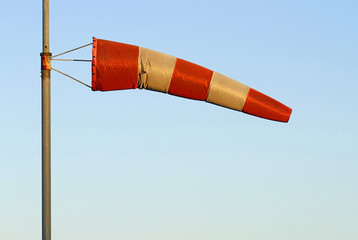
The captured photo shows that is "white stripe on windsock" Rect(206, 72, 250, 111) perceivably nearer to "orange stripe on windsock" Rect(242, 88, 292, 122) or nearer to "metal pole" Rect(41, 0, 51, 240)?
"orange stripe on windsock" Rect(242, 88, 292, 122)

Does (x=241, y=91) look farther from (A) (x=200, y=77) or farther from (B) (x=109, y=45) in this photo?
(B) (x=109, y=45)

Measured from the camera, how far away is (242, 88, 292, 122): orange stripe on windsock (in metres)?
9.41

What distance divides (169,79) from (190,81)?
0.37 meters

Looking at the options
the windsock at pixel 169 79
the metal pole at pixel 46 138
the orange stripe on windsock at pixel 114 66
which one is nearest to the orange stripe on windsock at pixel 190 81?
the windsock at pixel 169 79

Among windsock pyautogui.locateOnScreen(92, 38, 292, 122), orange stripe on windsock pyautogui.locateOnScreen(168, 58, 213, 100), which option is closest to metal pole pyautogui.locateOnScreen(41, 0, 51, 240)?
windsock pyautogui.locateOnScreen(92, 38, 292, 122)

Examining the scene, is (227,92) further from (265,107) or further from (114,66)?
(114,66)

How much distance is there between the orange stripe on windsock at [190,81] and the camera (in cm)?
902

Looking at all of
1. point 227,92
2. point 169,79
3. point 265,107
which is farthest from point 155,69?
point 265,107

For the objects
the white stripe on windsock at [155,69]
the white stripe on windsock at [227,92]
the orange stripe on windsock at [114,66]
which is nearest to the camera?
the orange stripe on windsock at [114,66]

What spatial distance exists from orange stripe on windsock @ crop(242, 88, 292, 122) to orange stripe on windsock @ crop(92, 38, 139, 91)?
206 cm

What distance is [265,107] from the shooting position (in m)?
9.46

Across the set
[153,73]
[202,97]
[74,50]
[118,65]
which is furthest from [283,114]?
[74,50]

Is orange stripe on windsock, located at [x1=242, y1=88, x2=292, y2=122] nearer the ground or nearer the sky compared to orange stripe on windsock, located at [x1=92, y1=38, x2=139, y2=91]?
nearer the ground

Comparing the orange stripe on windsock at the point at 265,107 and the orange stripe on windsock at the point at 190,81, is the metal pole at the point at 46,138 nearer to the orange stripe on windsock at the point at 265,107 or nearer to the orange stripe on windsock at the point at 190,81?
the orange stripe on windsock at the point at 190,81
